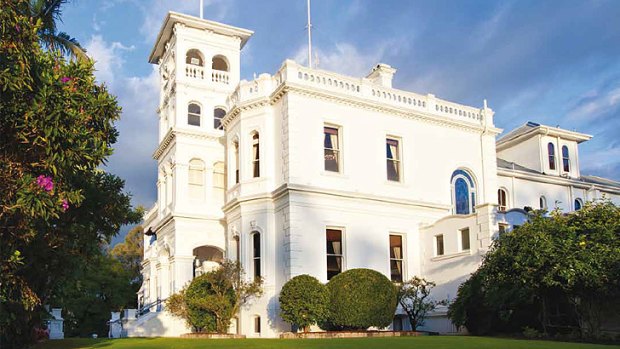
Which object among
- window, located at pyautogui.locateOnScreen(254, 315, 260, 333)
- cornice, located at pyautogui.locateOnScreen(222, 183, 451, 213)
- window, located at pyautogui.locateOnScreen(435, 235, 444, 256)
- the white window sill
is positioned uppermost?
cornice, located at pyautogui.locateOnScreen(222, 183, 451, 213)

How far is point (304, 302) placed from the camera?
23.9 m

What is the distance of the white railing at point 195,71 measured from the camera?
112ft

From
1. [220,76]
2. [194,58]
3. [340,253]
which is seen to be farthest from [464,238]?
[194,58]

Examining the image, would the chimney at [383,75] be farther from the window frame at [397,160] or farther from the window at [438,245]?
the window at [438,245]

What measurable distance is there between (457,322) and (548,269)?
540cm

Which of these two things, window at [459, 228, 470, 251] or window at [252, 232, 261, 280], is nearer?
window at [459, 228, 470, 251]

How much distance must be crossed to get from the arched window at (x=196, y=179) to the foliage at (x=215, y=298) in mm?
6290

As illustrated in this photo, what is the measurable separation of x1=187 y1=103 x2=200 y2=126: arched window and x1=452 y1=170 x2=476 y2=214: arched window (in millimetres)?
12800

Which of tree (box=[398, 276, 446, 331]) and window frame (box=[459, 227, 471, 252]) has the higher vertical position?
window frame (box=[459, 227, 471, 252])

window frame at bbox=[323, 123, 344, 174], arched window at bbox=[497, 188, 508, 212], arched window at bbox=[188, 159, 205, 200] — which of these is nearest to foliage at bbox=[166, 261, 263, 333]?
window frame at bbox=[323, 123, 344, 174]

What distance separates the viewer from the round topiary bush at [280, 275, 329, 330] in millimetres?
23797

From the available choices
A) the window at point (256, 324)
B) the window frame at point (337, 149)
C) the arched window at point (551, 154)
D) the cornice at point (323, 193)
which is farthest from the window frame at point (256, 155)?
the arched window at point (551, 154)

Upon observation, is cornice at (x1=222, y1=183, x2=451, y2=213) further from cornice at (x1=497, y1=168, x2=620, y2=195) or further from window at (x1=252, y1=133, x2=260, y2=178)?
cornice at (x1=497, y1=168, x2=620, y2=195)

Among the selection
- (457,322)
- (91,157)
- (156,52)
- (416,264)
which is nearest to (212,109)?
(156,52)
